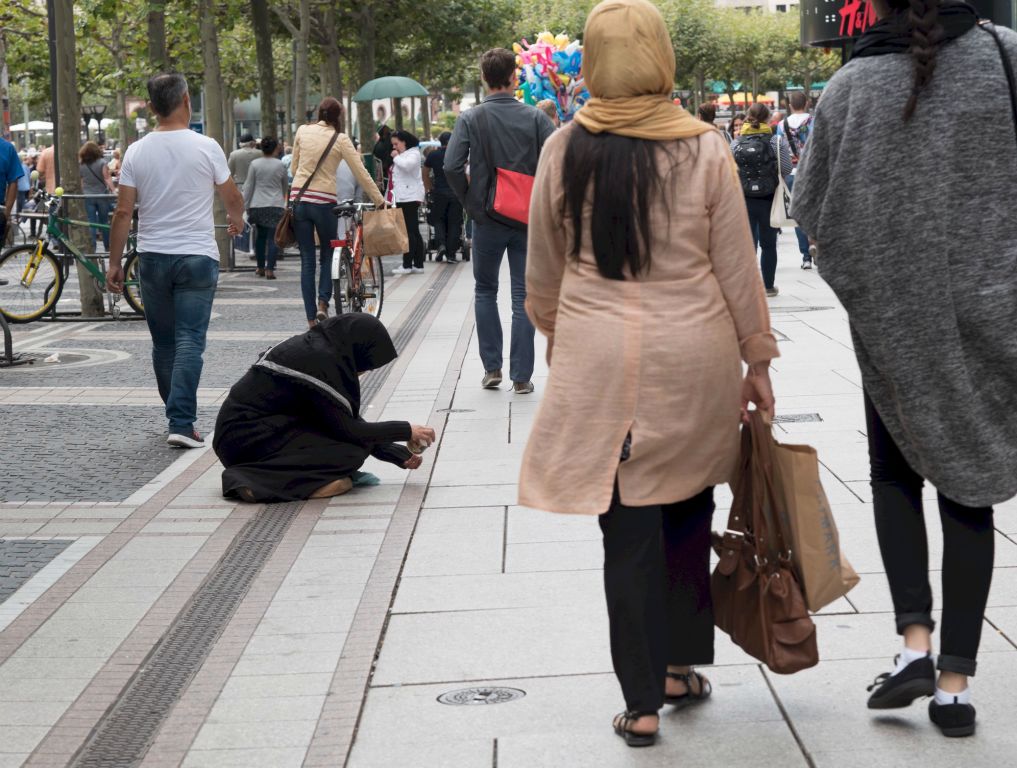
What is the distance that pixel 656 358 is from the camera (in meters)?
3.61

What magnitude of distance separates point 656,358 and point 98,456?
518cm

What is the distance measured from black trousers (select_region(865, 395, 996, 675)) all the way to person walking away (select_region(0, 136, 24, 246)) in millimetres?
10792

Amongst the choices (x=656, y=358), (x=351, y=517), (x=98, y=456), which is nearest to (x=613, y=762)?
(x=656, y=358)

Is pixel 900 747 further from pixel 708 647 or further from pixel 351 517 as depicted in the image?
pixel 351 517

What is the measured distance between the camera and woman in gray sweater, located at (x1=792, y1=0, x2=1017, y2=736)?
11.6 feet

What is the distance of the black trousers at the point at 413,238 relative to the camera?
790 inches

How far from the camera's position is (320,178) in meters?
12.8

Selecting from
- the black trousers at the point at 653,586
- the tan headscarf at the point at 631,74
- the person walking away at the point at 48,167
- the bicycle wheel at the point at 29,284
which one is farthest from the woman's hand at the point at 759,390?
the person walking away at the point at 48,167

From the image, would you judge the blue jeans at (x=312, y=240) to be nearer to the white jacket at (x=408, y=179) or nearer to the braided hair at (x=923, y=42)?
the white jacket at (x=408, y=179)

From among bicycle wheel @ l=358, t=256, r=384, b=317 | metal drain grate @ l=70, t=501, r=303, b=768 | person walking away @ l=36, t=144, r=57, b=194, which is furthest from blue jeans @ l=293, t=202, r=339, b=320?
person walking away @ l=36, t=144, r=57, b=194

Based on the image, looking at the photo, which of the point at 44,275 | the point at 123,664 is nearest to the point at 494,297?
the point at 123,664

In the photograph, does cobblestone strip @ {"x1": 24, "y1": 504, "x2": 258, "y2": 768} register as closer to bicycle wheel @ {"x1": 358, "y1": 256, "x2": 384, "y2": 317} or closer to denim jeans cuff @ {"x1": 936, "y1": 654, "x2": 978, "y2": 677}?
denim jeans cuff @ {"x1": 936, "y1": 654, "x2": 978, "y2": 677}

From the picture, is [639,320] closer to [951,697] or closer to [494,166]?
[951,697]

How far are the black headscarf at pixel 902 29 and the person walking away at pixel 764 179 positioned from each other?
38.1 ft
